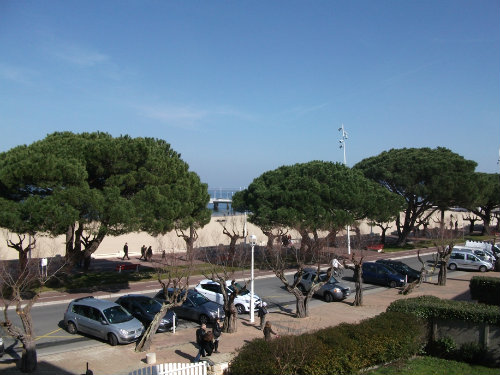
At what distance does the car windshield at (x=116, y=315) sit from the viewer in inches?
646

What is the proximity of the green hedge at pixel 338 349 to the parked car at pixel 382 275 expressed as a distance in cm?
1388

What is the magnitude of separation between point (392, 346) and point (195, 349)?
21.5 ft

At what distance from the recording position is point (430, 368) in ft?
42.3

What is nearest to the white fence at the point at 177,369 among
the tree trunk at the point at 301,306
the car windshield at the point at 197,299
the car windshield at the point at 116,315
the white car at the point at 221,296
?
the car windshield at the point at 116,315

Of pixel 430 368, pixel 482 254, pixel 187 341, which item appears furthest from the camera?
pixel 482 254

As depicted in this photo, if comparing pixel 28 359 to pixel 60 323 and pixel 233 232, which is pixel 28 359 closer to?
pixel 60 323

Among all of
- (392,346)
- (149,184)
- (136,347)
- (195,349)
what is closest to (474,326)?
(392,346)

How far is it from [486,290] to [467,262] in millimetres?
13342

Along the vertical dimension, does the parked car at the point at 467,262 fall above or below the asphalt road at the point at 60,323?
above

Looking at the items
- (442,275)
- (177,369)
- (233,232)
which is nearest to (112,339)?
(177,369)

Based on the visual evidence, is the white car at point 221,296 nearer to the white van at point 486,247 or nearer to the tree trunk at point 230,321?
the tree trunk at point 230,321

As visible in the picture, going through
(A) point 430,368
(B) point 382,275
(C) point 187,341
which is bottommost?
(C) point 187,341

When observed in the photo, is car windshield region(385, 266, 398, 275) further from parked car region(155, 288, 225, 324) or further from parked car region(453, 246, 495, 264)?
parked car region(155, 288, 225, 324)

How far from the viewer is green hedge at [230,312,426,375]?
10133 mm
